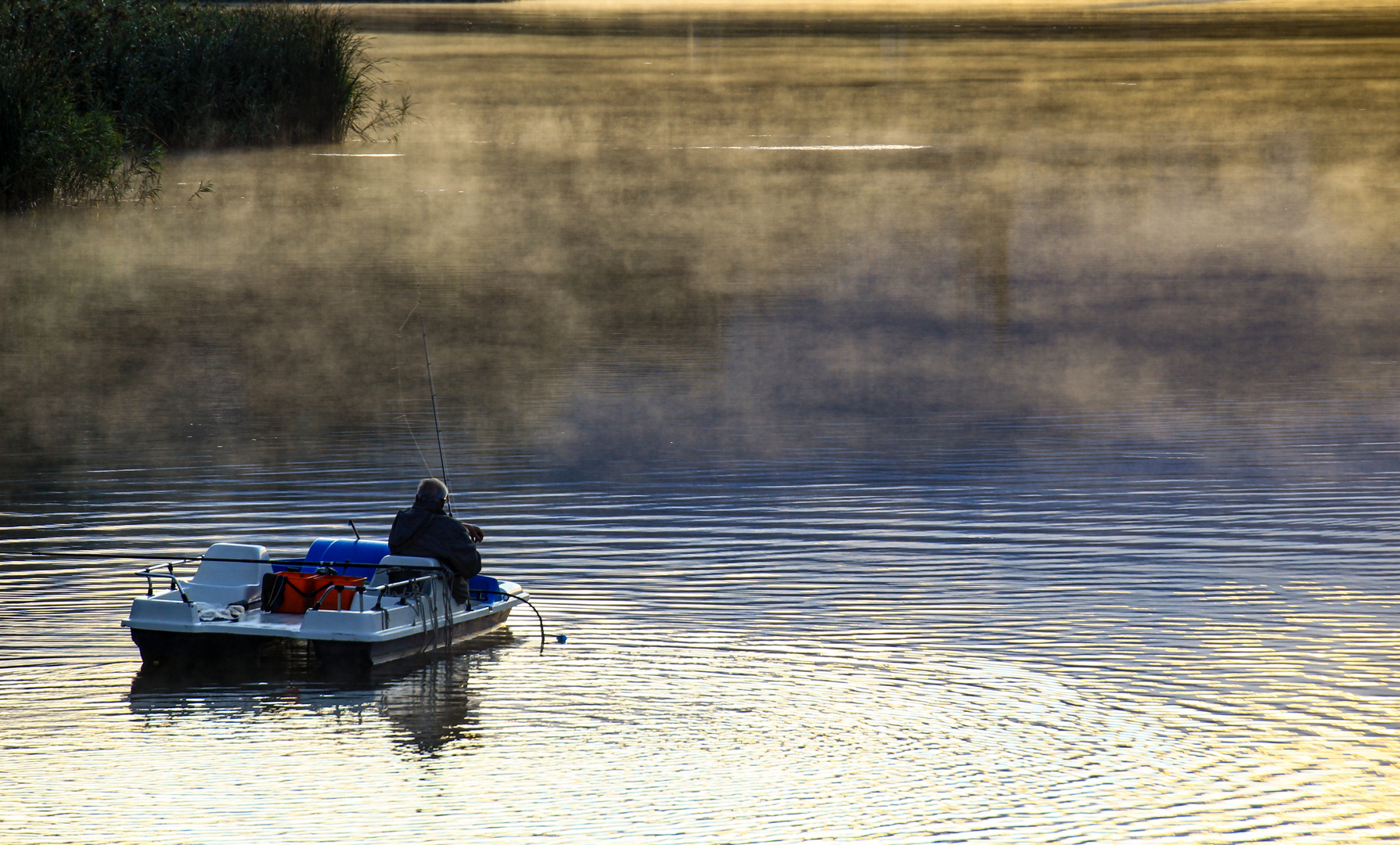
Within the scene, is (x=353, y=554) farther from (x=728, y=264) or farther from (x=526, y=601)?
(x=728, y=264)

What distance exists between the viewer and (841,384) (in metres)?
20.0

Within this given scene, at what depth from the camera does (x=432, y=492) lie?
10539mm

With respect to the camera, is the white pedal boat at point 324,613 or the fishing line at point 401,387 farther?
the fishing line at point 401,387

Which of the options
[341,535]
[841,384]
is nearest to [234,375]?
[841,384]

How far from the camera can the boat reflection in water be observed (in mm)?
9289

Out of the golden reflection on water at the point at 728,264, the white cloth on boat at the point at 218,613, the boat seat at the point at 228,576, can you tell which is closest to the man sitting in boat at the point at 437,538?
the boat seat at the point at 228,576

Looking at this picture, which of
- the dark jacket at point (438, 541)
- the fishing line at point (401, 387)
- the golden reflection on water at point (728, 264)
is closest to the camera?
the dark jacket at point (438, 541)

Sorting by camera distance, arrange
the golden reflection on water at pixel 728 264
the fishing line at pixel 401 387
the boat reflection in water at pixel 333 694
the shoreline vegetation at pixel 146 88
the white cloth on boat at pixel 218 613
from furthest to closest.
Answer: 1. the shoreline vegetation at pixel 146 88
2. the golden reflection on water at pixel 728 264
3. the fishing line at pixel 401 387
4. the white cloth on boat at pixel 218 613
5. the boat reflection in water at pixel 333 694

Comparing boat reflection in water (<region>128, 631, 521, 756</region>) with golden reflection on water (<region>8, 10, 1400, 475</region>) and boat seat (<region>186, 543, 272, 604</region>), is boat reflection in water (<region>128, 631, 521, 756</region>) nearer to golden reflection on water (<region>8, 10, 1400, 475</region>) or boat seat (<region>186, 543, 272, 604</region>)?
boat seat (<region>186, 543, 272, 604</region>)

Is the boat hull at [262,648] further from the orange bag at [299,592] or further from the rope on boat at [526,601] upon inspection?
the rope on boat at [526,601]

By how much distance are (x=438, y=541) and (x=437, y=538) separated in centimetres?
2

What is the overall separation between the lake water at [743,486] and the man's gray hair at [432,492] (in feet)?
2.93

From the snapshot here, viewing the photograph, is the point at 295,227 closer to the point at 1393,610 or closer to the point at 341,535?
the point at 341,535

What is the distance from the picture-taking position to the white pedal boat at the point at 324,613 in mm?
9859
